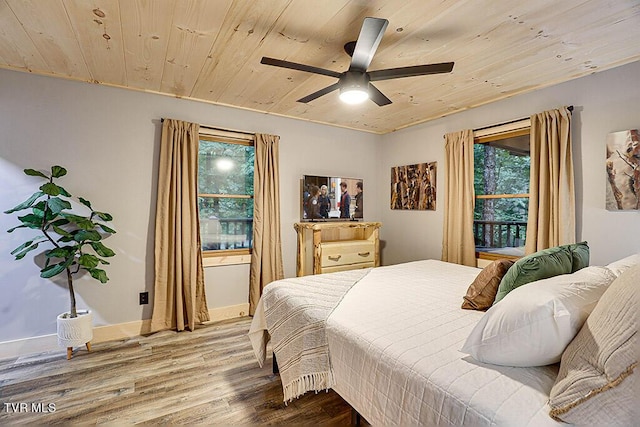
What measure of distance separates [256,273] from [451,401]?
2921 millimetres

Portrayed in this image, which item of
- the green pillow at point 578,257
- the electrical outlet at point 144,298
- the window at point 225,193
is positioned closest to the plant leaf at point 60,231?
the electrical outlet at point 144,298

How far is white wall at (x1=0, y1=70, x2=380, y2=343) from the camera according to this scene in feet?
8.81

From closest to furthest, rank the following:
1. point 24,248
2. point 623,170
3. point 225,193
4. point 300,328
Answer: point 300,328 < point 623,170 < point 24,248 < point 225,193

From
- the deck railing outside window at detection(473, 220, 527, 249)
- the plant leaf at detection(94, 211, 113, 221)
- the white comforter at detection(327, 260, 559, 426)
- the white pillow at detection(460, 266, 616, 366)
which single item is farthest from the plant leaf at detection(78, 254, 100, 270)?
the deck railing outside window at detection(473, 220, 527, 249)

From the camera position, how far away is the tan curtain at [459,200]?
3.53 m

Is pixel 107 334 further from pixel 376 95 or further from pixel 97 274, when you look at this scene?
pixel 376 95

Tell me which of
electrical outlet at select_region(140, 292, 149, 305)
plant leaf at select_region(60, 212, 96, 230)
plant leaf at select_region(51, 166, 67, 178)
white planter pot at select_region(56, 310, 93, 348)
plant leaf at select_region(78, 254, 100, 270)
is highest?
plant leaf at select_region(51, 166, 67, 178)

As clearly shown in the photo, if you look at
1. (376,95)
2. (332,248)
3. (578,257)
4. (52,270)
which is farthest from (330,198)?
(52,270)

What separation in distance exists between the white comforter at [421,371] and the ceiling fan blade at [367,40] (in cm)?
148

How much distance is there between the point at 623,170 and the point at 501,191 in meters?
1.04

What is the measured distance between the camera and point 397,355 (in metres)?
1.28

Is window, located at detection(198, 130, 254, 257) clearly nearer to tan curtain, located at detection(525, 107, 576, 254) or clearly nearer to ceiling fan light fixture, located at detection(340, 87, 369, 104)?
ceiling fan light fixture, located at detection(340, 87, 369, 104)

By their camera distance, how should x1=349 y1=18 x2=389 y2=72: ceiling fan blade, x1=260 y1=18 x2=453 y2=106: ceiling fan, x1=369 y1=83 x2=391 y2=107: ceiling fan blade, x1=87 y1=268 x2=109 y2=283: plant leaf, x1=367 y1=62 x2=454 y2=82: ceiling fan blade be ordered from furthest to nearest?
x1=87 y1=268 x2=109 y2=283: plant leaf, x1=369 y1=83 x2=391 y2=107: ceiling fan blade, x1=367 y1=62 x2=454 y2=82: ceiling fan blade, x1=260 y1=18 x2=453 y2=106: ceiling fan, x1=349 y1=18 x2=389 y2=72: ceiling fan blade

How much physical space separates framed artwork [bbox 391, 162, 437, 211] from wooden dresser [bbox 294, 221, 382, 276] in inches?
24.5
